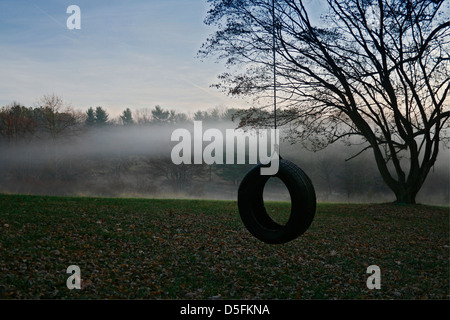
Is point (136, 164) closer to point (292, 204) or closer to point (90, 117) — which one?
point (90, 117)

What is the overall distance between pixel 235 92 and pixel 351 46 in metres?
5.64

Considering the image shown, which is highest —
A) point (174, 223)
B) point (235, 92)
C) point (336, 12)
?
point (336, 12)

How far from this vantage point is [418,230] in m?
14.1

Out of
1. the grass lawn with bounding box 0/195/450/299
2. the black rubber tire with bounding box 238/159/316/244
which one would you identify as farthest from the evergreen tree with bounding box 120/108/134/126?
the black rubber tire with bounding box 238/159/316/244

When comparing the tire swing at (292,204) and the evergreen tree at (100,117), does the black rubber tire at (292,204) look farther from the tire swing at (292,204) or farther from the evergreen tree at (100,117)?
the evergreen tree at (100,117)

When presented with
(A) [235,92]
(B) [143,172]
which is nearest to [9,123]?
(B) [143,172]

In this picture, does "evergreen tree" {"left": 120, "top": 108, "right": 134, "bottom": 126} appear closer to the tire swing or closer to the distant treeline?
the distant treeline

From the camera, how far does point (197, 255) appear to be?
10.1 m

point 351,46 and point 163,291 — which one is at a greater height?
point 351,46

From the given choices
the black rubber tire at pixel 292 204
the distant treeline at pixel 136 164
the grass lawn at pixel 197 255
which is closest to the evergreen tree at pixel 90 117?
the distant treeline at pixel 136 164
